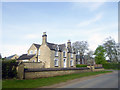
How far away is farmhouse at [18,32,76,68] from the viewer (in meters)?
37.1

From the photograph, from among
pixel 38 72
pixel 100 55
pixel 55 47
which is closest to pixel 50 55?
pixel 55 47

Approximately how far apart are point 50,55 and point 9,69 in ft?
63.2

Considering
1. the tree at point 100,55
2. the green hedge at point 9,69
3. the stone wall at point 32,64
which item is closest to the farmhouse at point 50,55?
the stone wall at point 32,64

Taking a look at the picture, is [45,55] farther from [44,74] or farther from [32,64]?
[44,74]

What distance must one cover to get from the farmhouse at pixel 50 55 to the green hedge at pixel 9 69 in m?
18.4

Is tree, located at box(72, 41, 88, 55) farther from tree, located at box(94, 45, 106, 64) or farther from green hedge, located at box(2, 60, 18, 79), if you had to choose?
green hedge, located at box(2, 60, 18, 79)

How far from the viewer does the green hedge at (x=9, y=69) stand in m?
17.5

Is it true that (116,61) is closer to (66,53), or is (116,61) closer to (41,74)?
(66,53)

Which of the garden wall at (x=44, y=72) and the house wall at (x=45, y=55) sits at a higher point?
the house wall at (x=45, y=55)

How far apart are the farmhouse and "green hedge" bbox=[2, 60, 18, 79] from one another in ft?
60.3

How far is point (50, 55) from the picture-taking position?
36625mm

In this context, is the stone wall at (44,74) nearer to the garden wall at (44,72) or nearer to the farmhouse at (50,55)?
the garden wall at (44,72)

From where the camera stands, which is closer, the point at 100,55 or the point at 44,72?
the point at 44,72

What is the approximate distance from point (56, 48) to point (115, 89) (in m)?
28.7
